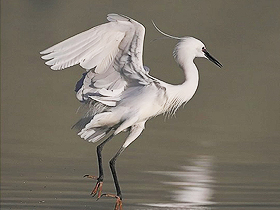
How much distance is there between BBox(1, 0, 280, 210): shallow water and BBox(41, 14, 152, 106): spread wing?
4.02ft

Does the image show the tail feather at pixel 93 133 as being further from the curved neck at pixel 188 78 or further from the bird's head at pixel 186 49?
the bird's head at pixel 186 49

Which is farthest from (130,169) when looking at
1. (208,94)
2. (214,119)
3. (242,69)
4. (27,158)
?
(242,69)

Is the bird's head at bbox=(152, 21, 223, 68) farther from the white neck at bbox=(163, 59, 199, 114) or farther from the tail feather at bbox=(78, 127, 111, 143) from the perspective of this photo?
the tail feather at bbox=(78, 127, 111, 143)

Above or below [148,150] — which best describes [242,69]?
below

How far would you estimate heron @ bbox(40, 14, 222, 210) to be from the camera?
1184 cm

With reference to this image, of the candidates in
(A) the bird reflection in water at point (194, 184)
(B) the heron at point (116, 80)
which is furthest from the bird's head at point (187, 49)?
(A) the bird reflection in water at point (194, 184)

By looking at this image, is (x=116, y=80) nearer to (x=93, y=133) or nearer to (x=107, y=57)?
(x=107, y=57)

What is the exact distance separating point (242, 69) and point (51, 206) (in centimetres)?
1736

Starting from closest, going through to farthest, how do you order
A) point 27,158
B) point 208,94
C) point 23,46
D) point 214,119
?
point 27,158, point 214,119, point 208,94, point 23,46

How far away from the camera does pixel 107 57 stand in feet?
39.7

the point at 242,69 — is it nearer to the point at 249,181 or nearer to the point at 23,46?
the point at 23,46

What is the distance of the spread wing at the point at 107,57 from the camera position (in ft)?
38.7

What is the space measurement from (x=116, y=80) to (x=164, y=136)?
549 cm

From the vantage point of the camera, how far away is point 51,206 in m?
11.8
